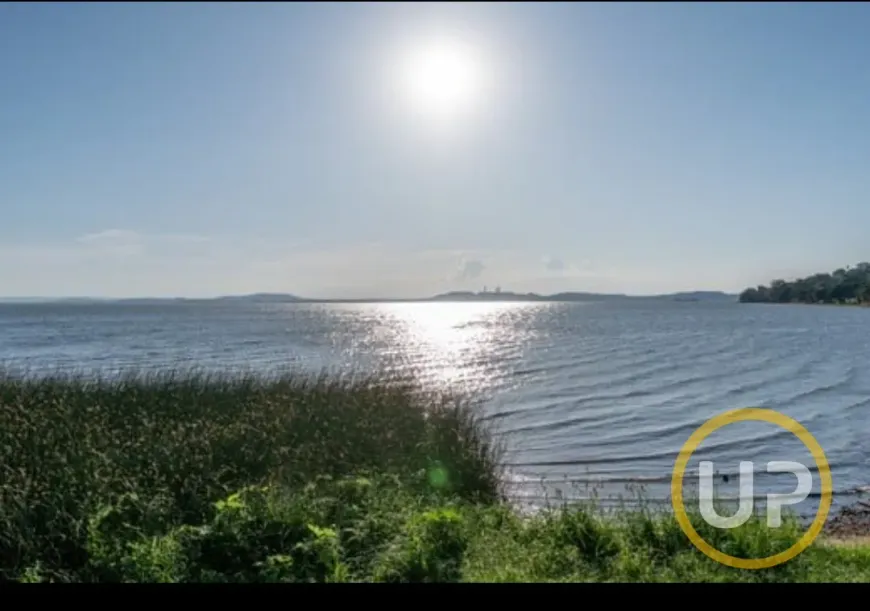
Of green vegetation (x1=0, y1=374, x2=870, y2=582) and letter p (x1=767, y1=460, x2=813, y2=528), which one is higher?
green vegetation (x1=0, y1=374, x2=870, y2=582)

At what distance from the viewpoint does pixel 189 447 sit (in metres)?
7.60

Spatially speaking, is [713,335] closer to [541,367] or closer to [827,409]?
[541,367]

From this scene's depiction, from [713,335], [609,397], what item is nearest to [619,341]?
[713,335]

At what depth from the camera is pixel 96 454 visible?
22.6 feet

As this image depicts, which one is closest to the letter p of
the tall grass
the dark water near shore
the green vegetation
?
the dark water near shore

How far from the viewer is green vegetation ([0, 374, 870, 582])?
5.15 m

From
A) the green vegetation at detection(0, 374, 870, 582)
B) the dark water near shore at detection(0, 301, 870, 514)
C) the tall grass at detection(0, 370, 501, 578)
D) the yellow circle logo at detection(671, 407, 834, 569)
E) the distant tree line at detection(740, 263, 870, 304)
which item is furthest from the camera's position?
the distant tree line at detection(740, 263, 870, 304)

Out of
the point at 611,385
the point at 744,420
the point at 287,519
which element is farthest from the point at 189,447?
the point at 611,385

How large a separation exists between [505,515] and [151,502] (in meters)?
3.27

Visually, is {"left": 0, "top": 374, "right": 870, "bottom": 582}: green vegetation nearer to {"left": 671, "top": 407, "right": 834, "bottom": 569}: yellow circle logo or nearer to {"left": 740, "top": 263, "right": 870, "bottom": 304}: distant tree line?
{"left": 671, "top": 407, "right": 834, "bottom": 569}: yellow circle logo

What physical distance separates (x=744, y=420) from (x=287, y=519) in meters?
13.8

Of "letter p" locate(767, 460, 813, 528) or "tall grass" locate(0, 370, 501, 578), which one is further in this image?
"letter p" locate(767, 460, 813, 528)

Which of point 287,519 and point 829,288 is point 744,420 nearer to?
point 287,519

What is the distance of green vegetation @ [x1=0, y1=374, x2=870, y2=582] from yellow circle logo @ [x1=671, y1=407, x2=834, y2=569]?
87 mm
